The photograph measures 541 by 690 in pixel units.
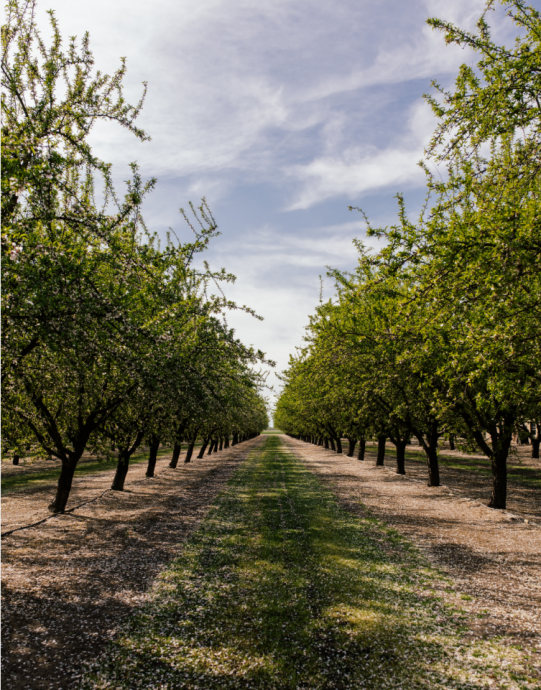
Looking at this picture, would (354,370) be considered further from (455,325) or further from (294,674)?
(294,674)

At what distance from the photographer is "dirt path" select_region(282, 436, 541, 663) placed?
7.64 m

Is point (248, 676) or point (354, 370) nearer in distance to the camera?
point (248, 676)

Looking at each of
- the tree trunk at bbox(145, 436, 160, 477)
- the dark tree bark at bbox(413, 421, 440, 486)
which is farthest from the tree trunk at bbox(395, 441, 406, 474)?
the tree trunk at bbox(145, 436, 160, 477)

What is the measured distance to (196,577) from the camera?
9531mm

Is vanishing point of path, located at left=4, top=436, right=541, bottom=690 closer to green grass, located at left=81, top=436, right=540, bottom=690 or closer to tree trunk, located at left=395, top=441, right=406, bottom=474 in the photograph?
green grass, located at left=81, top=436, right=540, bottom=690

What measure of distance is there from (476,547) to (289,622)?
8164 millimetres

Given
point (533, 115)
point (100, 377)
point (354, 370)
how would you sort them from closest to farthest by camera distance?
point (533, 115)
point (100, 377)
point (354, 370)

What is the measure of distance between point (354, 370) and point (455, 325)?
311 inches

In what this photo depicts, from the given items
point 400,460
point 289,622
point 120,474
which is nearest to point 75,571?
point 289,622

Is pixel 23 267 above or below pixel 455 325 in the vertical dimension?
below

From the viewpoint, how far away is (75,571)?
33.5 feet

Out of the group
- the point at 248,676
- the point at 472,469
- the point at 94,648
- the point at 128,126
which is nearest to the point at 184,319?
the point at 128,126

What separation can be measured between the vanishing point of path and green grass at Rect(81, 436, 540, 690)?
2cm

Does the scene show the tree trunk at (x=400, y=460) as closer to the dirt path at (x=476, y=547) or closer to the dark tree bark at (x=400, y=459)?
the dark tree bark at (x=400, y=459)
